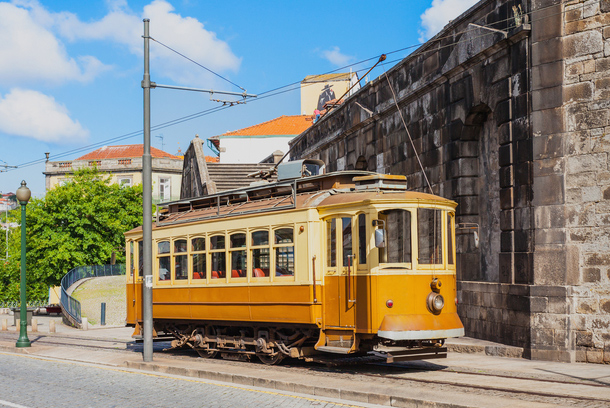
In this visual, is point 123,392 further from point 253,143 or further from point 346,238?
point 253,143

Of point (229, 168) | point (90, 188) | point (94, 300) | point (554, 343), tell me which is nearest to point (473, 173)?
point (554, 343)

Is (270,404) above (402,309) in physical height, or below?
below

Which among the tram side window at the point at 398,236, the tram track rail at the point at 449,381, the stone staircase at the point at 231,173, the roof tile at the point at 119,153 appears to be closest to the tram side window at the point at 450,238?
the tram side window at the point at 398,236

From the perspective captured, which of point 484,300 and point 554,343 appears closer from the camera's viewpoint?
point 554,343

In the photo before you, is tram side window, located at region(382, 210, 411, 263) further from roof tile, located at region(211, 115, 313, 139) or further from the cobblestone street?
roof tile, located at region(211, 115, 313, 139)

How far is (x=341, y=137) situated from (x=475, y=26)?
10650 mm

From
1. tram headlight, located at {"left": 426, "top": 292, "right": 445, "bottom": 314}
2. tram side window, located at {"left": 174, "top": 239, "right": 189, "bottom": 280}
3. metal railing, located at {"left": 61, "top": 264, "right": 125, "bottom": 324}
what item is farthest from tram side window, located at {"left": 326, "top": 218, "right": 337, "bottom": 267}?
metal railing, located at {"left": 61, "top": 264, "right": 125, "bottom": 324}

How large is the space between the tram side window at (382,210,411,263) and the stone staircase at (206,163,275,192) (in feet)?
82.6

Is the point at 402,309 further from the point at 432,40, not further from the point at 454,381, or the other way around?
the point at 432,40

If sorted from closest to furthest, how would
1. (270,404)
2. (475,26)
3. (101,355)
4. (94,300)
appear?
(270,404), (475,26), (101,355), (94,300)

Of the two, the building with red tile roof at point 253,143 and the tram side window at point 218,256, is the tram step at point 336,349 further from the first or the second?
the building with red tile roof at point 253,143

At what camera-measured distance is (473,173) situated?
18.3m

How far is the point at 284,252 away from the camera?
14250 mm

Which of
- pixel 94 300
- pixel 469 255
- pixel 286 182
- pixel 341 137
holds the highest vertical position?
pixel 341 137
